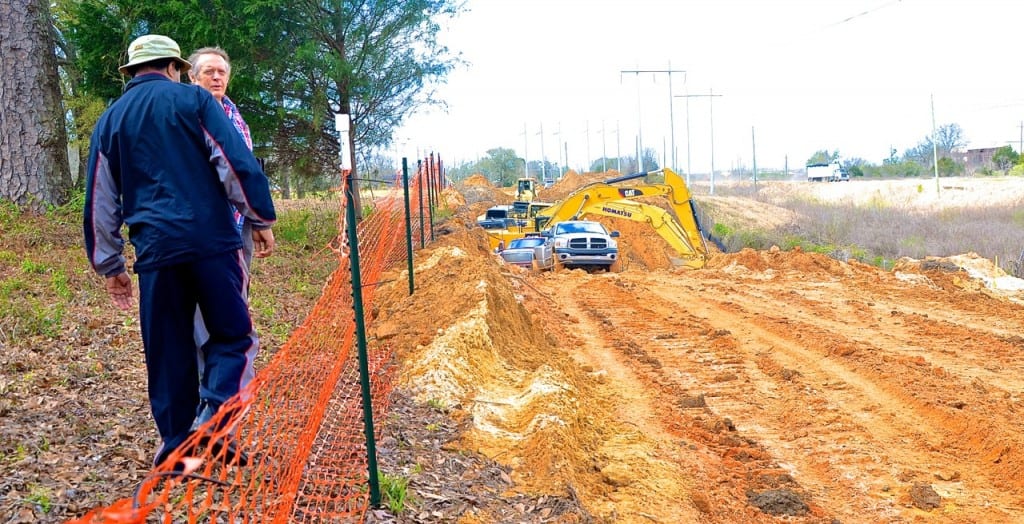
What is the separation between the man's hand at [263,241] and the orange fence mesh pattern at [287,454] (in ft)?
1.96

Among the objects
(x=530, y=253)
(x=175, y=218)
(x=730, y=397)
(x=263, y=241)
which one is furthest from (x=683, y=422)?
(x=530, y=253)

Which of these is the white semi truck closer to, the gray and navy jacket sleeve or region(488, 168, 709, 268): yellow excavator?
region(488, 168, 709, 268): yellow excavator

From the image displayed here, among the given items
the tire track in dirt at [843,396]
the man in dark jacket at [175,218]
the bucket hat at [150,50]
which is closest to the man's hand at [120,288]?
the man in dark jacket at [175,218]

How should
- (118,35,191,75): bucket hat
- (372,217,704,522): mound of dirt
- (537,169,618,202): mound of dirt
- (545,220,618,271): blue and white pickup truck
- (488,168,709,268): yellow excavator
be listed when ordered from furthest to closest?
(537,169,618,202): mound of dirt → (488,168,709,268): yellow excavator → (545,220,618,271): blue and white pickup truck → (372,217,704,522): mound of dirt → (118,35,191,75): bucket hat

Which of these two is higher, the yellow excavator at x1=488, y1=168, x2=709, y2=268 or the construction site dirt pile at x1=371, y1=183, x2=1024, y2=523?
the yellow excavator at x1=488, y1=168, x2=709, y2=268

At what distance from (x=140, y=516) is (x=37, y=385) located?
163 inches

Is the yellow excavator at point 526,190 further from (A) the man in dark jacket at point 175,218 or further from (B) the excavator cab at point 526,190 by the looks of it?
(A) the man in dark jacket at point 175,218

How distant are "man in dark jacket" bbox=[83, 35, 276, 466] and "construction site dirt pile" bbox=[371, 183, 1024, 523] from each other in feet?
5.45

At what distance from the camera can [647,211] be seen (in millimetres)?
25031

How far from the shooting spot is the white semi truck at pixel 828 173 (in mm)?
78713

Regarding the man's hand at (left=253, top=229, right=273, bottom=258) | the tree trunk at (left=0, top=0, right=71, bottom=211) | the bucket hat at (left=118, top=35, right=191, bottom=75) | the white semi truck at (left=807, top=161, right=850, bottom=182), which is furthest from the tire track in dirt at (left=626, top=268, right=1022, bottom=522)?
the white semi truck at (left=807, top=161, right=850, bottom=182)

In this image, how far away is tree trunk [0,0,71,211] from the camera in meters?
11.5

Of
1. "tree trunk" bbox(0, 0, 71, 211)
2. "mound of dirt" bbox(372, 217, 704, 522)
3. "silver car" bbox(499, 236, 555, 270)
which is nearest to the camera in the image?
"mound of dirt" bbox(372, 217, 704, 522)

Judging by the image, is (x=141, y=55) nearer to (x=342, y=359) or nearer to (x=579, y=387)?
(x=342, y=359)
